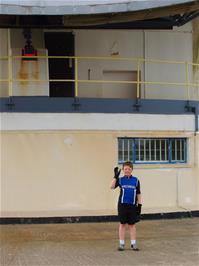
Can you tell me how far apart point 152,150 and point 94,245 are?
4222 millimetres

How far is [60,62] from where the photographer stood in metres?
15.4

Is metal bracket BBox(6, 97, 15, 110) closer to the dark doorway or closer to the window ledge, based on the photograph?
the dark doorway

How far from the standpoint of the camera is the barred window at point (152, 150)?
1309cm

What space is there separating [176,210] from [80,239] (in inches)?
148

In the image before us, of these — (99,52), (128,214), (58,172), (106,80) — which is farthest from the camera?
(106,80)

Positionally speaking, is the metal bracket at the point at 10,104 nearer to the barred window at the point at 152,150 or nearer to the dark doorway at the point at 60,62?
the barred window at the point at 152,150

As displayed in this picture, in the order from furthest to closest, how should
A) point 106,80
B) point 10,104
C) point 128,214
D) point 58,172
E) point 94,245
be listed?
point 106,80 → point 58,172 → point 10,104 → point 94,245 → point 128,214

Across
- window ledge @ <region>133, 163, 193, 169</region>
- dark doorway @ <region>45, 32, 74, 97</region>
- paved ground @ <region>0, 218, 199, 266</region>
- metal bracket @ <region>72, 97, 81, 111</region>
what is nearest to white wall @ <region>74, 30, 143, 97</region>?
dark doorway @ <region>45, 32, 74, 97</region>

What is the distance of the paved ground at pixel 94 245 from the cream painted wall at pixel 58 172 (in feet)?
1.83

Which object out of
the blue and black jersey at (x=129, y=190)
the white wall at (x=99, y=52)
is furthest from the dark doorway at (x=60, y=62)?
the blue and black jersey at (x=129, y=190)

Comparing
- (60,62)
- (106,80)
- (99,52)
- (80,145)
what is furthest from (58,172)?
(99,52)

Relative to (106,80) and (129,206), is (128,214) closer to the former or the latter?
(129,206)

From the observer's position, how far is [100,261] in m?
8.39

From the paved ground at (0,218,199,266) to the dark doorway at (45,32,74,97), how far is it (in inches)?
182
